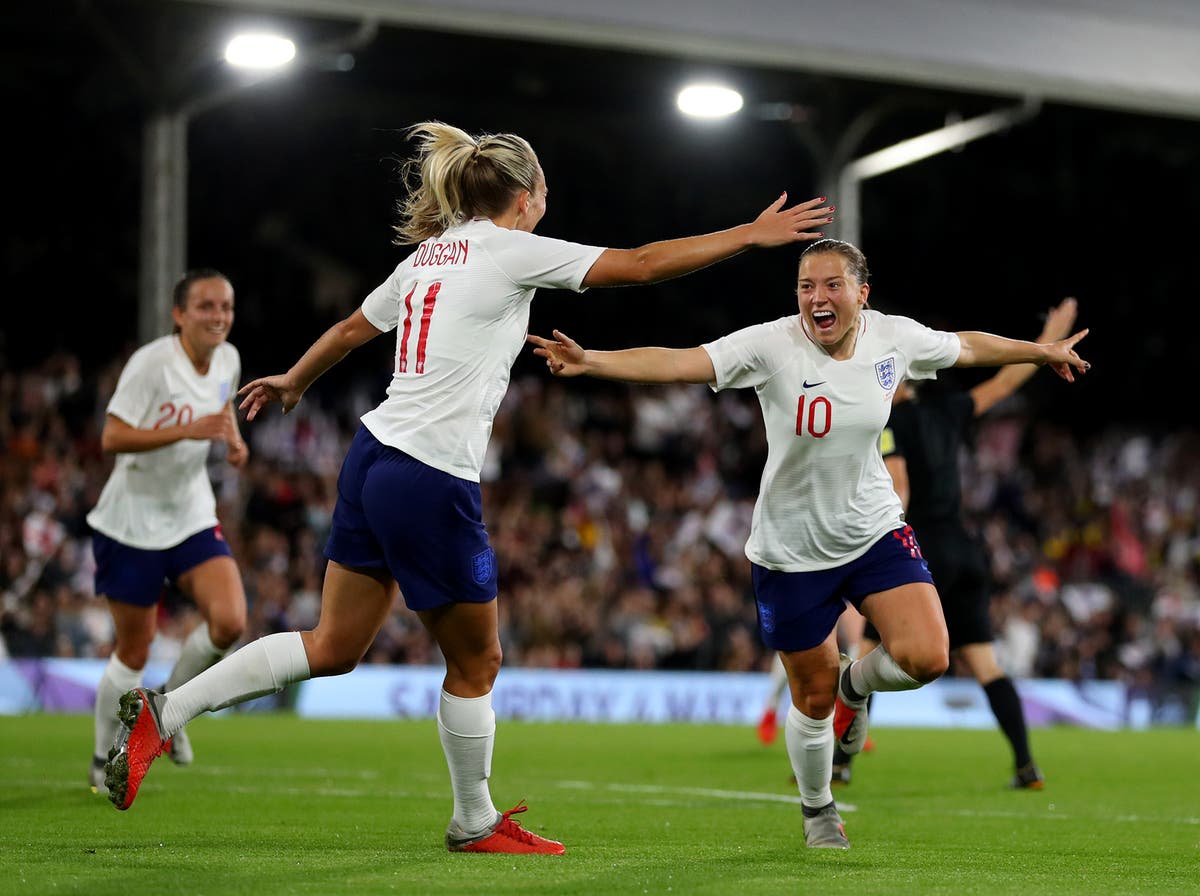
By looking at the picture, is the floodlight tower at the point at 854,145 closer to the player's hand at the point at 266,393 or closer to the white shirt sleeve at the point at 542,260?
the player's hand at the point at 266,393

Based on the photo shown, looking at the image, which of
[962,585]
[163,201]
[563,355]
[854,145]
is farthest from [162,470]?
[854,145]

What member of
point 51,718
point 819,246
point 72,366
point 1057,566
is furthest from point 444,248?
point 1057,566

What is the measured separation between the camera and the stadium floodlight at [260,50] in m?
13.6

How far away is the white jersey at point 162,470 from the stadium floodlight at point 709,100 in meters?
8.98

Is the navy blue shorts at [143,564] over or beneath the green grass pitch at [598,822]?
over

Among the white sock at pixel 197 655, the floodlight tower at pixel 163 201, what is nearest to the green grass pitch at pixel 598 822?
the white sock at pixel 197 655

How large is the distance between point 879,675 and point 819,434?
39.5 inches

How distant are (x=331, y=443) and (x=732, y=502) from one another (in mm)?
5603

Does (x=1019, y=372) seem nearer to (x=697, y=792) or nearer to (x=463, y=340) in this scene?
(x=697, y=792)

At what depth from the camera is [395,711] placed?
1695 centimetres

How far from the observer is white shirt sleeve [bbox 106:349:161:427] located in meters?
7.87

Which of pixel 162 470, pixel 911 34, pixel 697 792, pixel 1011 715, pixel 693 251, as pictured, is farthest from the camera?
pixel 911 34

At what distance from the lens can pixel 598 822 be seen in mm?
7016

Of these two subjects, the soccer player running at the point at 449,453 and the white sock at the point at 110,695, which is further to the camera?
the white sock at the point at 110,695
